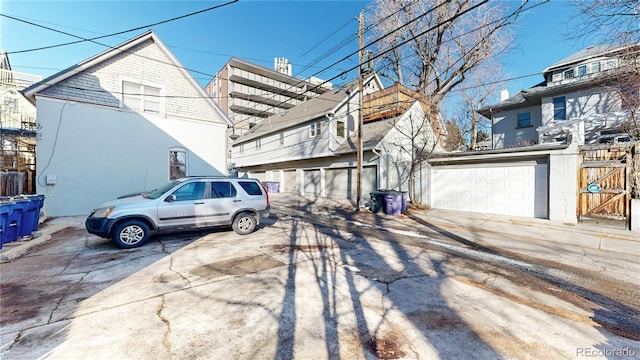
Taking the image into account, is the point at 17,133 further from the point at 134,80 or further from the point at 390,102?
the point at 390,102

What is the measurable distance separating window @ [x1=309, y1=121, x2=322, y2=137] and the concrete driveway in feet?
40.7

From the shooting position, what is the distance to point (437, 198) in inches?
513

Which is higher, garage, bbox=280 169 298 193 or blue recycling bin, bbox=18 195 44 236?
garage, bbox=280 169 298 193

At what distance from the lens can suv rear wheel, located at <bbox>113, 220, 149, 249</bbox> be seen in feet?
18.8

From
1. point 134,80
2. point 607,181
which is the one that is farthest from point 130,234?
point 607,181

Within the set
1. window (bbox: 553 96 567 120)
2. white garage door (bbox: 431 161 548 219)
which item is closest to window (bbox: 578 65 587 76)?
window (bbox: 553 96 567 120)

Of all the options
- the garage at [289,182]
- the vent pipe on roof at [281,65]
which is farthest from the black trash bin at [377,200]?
the vent pipe on roof at [281,65]

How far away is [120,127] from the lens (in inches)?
436

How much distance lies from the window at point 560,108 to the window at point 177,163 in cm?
2427

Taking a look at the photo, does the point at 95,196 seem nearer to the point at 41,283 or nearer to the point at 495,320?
the point at 41,283

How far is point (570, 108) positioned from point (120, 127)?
2668cm

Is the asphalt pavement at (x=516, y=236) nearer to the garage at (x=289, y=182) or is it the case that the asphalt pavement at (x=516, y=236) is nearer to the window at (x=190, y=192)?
the window at (x=190, y=192)

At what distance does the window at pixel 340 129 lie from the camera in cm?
1627

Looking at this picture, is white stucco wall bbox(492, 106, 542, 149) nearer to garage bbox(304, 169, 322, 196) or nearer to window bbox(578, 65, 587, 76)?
window bbox(578, 65, 587, 76)
